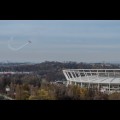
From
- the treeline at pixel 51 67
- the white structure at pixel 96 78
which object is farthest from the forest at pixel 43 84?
the white structure at pixel 96 78

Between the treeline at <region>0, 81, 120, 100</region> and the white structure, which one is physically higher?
the white structure

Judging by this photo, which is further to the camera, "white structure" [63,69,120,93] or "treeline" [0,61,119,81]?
"white structure" [63,69,120,93]

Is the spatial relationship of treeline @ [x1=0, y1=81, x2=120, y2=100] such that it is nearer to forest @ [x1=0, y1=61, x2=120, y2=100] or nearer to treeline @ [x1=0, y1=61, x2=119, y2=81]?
forest @ [x1=0, y1=61, x2=120, y2=100]

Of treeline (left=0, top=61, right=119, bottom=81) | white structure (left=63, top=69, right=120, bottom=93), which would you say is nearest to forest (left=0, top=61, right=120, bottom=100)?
treeline (left=0, top=61, right=119, bottom=81)

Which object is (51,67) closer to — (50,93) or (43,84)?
(43,84)

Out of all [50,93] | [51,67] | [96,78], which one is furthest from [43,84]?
[96,78]

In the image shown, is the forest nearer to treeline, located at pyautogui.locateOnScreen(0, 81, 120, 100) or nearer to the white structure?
treeline, located at pyautogui.locateOnScreen(0, 81, 120, 100)

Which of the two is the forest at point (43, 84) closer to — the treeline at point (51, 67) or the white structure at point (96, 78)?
the treeline at point (51, 67)

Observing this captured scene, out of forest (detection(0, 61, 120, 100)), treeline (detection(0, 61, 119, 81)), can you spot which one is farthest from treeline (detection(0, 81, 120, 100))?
treeline (detection(0, 61, 119, 81))
